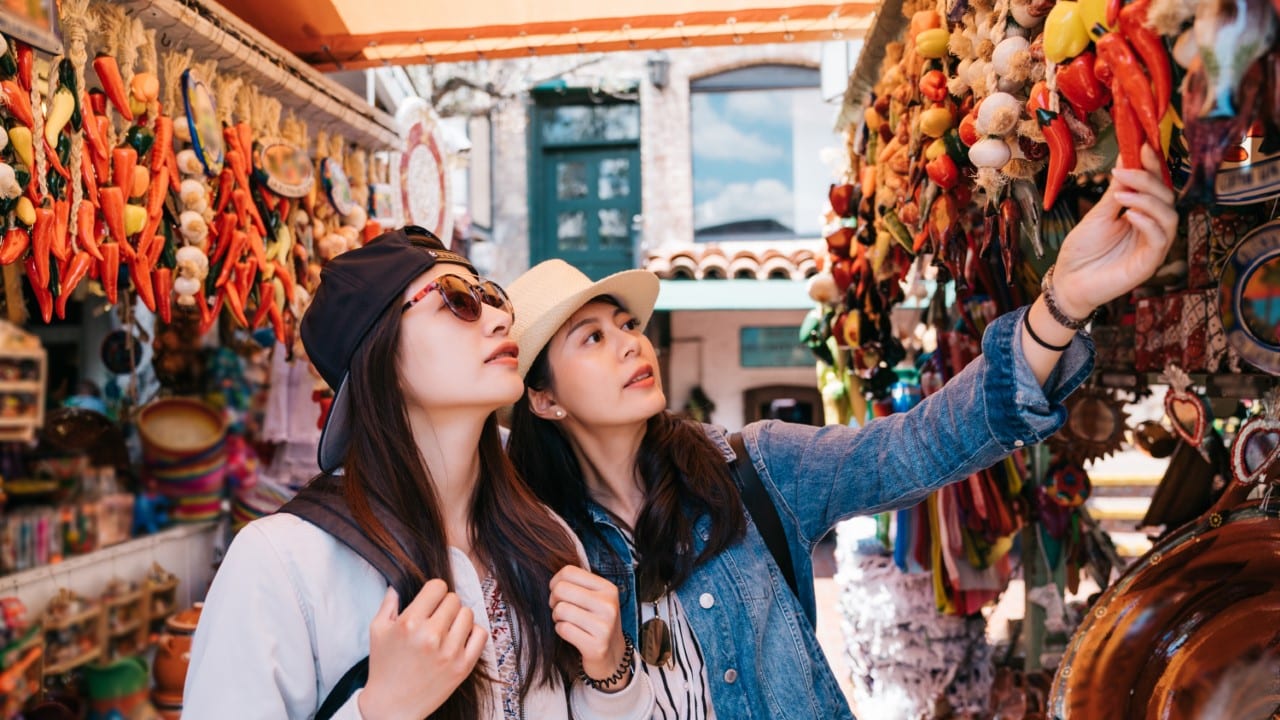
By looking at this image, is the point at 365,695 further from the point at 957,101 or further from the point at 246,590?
the point at 957,101

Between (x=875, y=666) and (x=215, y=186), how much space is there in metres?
3.06

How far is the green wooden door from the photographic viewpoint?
39.0ft

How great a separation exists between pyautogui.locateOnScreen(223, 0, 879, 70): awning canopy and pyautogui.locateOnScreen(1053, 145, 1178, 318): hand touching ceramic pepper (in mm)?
2116

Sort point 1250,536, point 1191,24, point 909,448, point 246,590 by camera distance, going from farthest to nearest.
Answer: point 909,448
point 1250,536
point 246,590
point 1191,24

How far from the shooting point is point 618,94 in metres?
11.5

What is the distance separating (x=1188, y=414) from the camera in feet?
6.24

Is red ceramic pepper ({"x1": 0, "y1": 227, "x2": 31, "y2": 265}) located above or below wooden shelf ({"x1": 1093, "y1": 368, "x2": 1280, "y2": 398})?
above

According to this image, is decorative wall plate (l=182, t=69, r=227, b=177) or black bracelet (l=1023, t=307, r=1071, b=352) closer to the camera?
black bracelet (l=1023, t=307, r=1071, b=352)

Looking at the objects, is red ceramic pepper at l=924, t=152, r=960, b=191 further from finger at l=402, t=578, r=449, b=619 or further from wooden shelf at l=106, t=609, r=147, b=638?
wooden shelf at l=106, t=609, r=147, b=638

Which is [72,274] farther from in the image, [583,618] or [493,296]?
[583,618]

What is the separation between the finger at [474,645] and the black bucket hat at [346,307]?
1.32 ft

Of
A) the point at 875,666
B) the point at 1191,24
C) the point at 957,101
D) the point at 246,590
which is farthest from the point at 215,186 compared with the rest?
the point at 875,666

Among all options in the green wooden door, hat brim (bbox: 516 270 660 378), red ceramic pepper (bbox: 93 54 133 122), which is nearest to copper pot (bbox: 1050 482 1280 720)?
hat brim (bbox: 516 270 660 378)

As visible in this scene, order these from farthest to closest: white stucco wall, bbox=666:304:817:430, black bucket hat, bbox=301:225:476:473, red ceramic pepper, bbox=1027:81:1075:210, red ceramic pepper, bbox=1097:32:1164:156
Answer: white stucco wall, bbox=666:304:817:430, black bucket hat, bbox=301:225:476:473, red ceramic pepper, bbox=1027:81:1075:210, red ceramic pepper, bbox=1097:32:1164:156
